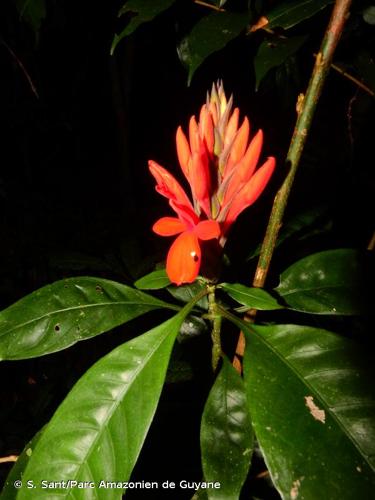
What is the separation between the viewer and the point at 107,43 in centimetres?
293

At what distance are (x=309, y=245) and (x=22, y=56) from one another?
2.31m

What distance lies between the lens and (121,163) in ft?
10.1

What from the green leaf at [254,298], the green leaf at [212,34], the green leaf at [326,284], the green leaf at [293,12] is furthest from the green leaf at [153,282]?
the green leaf at [293,12]

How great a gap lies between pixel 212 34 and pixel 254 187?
0.34 meters

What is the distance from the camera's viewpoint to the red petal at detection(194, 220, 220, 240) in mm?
537

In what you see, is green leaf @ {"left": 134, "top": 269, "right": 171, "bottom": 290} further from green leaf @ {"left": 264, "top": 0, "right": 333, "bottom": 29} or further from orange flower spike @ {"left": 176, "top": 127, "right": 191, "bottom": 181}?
green leaf @ {"left": 264, "top": 0, "right": 333, "bottom": 29}

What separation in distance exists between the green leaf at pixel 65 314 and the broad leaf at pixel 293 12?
0.58 metres

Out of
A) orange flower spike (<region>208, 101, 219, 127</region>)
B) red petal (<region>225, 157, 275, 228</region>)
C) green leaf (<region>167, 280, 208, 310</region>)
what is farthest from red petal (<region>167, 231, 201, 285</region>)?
green leaf (<region>167, 280, 208, 310</region>)

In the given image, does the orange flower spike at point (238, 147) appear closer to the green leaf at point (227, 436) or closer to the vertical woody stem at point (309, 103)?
the vertical woody stem at point (309, 103)

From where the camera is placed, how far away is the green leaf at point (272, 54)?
2.19 ft

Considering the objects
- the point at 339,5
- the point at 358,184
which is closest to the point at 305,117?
the point at 339,5

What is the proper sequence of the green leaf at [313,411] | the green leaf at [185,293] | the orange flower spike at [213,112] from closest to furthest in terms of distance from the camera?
the green leaf at [313,411] < the orange flower spike at [213,112] < the green leaf at [185,293]

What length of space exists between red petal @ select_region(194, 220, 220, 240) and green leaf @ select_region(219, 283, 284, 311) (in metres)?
0.15

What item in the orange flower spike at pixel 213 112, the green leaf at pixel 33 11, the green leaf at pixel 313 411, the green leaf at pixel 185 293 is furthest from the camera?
the green leaf at pixel 185 293
